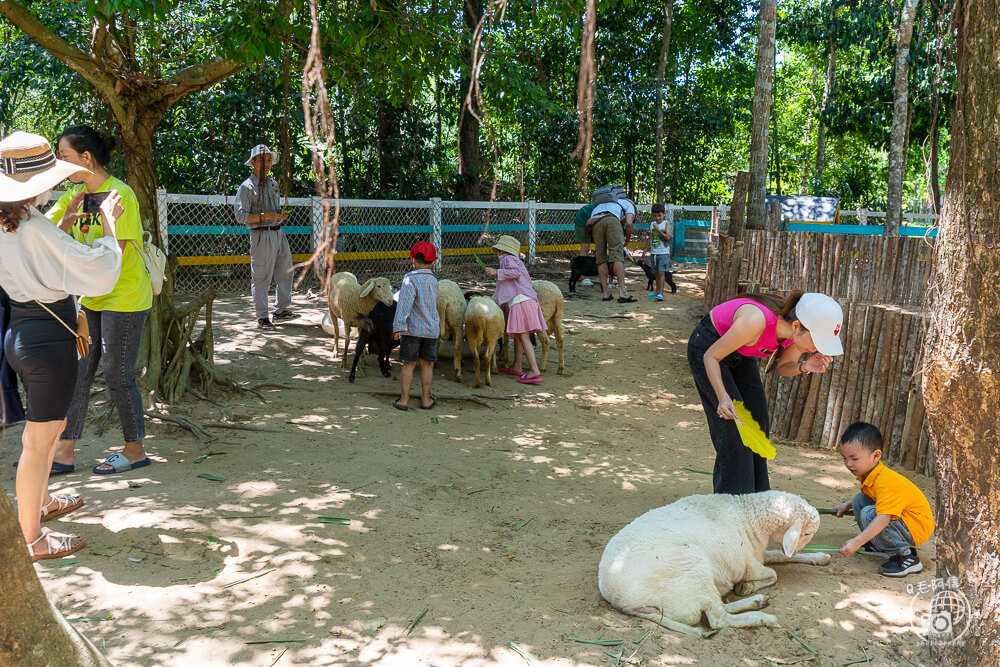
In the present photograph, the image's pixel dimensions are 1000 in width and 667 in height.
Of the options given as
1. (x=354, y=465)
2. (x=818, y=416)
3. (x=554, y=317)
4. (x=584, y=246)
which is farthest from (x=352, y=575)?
(x=584, y=246)

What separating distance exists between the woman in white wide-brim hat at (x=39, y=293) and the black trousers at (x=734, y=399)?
286 centimetres

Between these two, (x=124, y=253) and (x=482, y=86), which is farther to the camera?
(x=482, y=86)

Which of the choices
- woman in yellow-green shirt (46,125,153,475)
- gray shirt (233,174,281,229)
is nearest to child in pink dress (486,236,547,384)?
gray shirt (233,174,281,229)

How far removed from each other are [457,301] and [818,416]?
3424 mm

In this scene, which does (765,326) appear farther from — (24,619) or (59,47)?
(59,47)

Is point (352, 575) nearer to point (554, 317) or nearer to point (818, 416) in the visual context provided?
point (818, 416)

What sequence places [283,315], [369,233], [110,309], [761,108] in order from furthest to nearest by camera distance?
[369,233]
[761,108]
[283,315]
[110,309]

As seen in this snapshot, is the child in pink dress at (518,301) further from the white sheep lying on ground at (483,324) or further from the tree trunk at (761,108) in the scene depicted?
the tree trunk at (761,108)

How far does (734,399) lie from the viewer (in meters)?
3.80

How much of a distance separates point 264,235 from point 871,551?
20.8 feet

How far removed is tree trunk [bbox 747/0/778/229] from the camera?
9.45 metres

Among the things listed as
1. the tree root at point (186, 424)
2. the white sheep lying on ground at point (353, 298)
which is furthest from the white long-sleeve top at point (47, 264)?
the white sheep lying on ground at point (353, 298)

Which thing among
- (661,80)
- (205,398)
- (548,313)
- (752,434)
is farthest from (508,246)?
(661,80)

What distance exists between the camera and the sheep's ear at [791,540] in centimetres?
351
